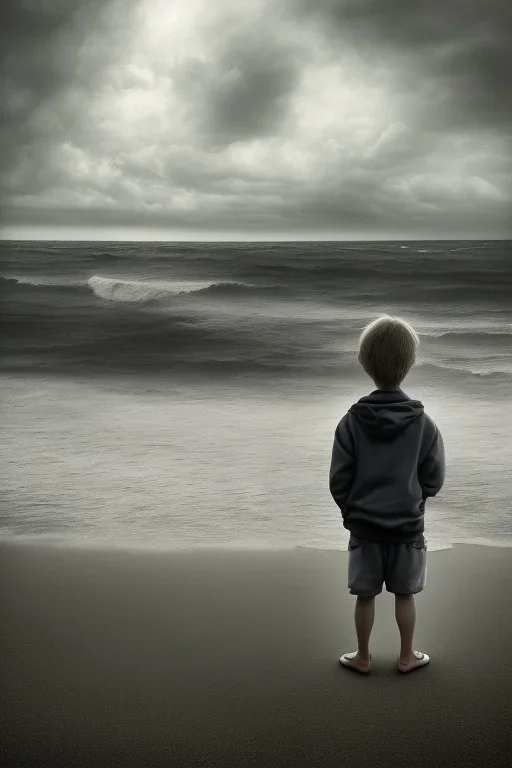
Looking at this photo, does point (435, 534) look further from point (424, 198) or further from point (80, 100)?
point (80, 100)

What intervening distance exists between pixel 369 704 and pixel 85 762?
394 mm

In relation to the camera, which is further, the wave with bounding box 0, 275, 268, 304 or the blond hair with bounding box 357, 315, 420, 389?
the wave with bounding box 0, 275, 268, 304

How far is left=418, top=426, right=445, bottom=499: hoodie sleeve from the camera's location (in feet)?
3.64

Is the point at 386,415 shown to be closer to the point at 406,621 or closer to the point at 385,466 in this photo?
the point at 385,466

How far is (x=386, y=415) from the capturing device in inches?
43.3

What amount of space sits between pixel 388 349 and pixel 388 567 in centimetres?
33

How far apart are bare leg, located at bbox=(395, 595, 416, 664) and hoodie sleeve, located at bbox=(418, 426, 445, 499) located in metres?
0.17

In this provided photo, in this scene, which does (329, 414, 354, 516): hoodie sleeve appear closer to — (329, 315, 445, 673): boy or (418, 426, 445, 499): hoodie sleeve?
(329, 315, 445, 673): boy

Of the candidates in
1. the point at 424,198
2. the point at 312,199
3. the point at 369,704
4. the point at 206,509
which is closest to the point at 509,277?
the point at 424,198

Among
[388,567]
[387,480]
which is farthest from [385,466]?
[388,567]

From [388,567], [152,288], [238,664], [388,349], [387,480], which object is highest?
[152,288]

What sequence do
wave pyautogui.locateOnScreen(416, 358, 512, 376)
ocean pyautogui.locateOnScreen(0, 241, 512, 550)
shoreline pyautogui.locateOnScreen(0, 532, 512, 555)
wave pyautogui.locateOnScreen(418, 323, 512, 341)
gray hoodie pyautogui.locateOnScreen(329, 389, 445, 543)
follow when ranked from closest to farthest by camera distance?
gray hoodie pyautogui.locateOnScreen(329, 389, 445, 543), shoreline pyautogui.locateOnScreen(0, 532, 512, 555), ocean pyautogui.locateOnScreen(0, 241, 512, 550), wave pyautogui.locateOnScreen(416, 358, 512, 376), wave pyautogui.locateOnScreen(418, 323, 512, 341)

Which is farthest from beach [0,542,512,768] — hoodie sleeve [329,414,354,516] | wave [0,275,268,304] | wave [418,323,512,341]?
wave [0,275,268,304]

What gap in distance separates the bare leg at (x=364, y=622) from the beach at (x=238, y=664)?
33 mm
